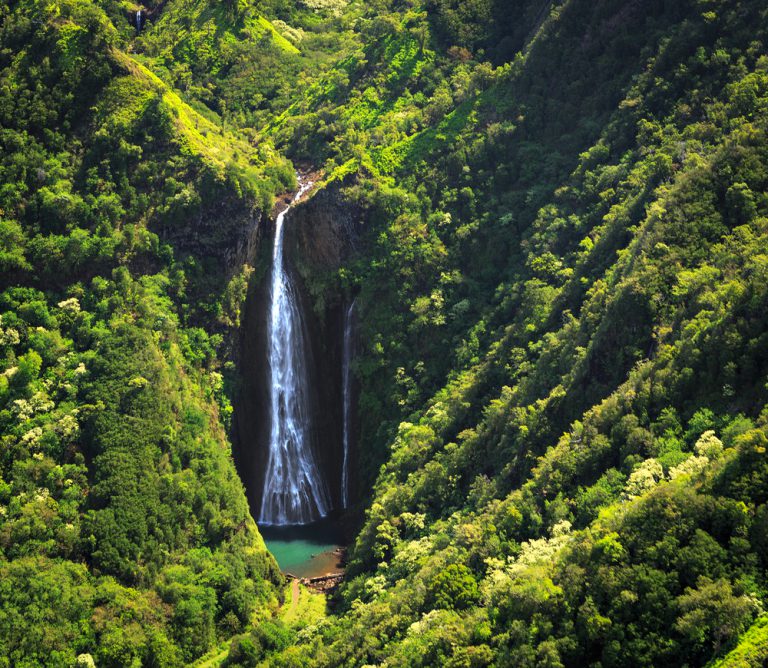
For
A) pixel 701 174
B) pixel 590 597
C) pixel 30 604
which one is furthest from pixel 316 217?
pixel 590 597

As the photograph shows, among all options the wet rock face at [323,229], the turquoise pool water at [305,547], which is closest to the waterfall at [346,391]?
the turquoise pool water at [305,547]

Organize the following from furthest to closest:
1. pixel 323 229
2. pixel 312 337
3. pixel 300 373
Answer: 1. pixel 323 229
2. pixel 312 337
3. pixel 300 373

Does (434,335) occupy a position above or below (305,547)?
above

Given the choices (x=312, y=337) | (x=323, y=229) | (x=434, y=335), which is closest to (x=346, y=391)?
(x=312, y=337)

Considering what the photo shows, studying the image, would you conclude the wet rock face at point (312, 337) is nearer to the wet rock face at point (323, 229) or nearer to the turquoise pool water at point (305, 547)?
the wet rock face at point (323, 229)

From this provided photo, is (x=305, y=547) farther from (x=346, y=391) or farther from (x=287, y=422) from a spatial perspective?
(x=346, y=391)

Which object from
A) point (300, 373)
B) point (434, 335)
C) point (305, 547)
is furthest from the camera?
point (300, 373)

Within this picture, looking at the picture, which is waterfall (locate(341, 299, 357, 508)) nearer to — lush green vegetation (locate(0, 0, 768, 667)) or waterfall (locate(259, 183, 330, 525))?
waterfall (locate(259, 183, 330, 525))
